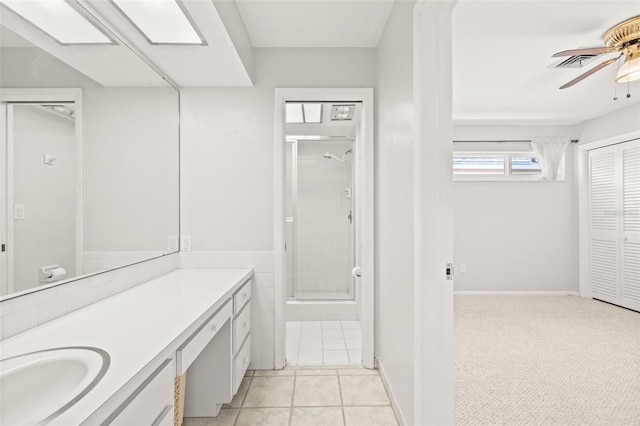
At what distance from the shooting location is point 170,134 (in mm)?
2494

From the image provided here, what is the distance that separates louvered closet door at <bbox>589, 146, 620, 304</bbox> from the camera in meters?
4.53

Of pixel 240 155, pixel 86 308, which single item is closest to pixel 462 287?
pixel 240 155

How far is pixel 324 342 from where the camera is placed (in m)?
3.22

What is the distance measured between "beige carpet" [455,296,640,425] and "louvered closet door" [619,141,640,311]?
0.85 feet

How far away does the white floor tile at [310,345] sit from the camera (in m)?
3.06

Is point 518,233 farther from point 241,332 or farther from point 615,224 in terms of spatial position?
point 241,332

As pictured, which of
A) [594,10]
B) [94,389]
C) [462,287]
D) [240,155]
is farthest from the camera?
[462,287]

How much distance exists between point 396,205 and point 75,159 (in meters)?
1.65

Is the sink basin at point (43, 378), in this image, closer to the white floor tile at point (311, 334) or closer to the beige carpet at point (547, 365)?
the beige carpet at point (547, 365)

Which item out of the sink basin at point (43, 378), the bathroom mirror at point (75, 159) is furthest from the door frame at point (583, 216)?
the sink basin at point (43, 378)

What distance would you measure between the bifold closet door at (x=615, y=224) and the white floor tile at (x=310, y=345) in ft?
13.6

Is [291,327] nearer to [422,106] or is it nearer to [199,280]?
[199,280]

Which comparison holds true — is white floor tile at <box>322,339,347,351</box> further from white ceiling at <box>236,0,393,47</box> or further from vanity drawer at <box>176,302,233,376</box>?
white ceiling at <box>236,0,393,47</box>

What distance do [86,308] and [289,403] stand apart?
1336mm
